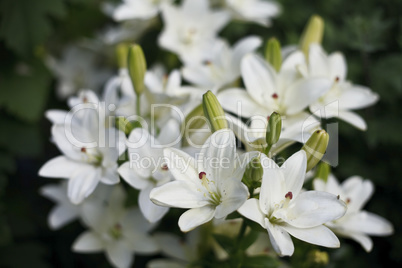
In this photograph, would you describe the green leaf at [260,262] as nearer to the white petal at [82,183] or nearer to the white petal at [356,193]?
the white petal at [356,193]

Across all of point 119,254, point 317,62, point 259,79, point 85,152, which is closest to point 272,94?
point 259,79

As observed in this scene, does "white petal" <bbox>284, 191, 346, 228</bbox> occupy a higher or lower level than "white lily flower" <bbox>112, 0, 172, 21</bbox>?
lower

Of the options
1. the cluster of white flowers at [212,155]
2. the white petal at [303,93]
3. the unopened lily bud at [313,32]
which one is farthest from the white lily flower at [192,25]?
the white petal at [303,93]

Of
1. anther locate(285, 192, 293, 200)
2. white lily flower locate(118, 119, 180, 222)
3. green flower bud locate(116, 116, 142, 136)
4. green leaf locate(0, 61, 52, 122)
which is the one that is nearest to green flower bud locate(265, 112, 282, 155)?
anther locate(285, 192, 293, 200)

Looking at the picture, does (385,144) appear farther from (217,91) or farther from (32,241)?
(32,241)

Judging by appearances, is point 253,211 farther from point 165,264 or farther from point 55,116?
point 55,116

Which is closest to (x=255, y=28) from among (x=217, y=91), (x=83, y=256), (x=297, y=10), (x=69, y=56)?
(x=297, y=10)

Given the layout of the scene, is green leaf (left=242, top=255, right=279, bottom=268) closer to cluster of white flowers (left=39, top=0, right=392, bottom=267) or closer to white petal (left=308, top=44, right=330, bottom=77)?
cluster of white flowers (left=39, top=0, right=392, bottom=267)
